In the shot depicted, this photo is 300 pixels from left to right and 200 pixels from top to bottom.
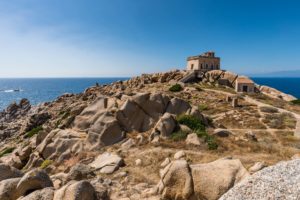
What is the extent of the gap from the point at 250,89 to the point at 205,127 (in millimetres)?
43382

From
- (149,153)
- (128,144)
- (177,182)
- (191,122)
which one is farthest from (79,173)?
(191,122)

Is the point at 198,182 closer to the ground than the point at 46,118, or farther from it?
farther from it

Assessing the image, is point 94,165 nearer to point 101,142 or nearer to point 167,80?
point 101,142

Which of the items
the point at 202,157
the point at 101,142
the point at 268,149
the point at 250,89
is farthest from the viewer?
the point at 250,89

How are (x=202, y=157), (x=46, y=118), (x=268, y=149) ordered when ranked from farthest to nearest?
(x=46, y=118) → (x=268, y=149) → (x=202, y=157)

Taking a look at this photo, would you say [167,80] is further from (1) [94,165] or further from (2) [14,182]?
(2) [14,182]

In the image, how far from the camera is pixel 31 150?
30.6m

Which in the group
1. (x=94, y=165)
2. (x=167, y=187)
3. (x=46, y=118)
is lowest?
(x=46, y=118)

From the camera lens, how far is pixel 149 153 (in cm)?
1925

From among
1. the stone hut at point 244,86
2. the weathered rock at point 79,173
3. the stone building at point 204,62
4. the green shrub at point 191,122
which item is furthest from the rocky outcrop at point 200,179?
the stone building at point 204,62

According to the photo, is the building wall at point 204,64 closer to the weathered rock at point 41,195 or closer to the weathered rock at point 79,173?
the weathered rock at point 79,173

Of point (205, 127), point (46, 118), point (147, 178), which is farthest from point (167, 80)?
point (147, 178)

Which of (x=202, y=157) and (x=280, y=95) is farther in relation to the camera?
(x=280, y=95)

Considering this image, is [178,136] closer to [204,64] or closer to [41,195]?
[41,195]
